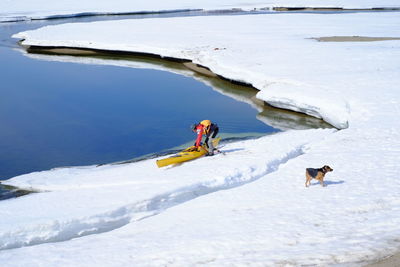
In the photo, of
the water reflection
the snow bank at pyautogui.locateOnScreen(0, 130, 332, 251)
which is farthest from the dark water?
the snow bank at pyautogui.locateOnScreen(0, 130, 332, 251)

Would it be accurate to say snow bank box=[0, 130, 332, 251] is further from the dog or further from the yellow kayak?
the dog

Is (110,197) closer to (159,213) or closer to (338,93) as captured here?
(159,213)

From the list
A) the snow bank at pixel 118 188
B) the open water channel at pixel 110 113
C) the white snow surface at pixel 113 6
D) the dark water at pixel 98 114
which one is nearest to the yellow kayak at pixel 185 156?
the snow bank at pixel 118 188

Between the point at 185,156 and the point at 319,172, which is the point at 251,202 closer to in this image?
the point at 319,172

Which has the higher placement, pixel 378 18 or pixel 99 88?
pixel 378 18

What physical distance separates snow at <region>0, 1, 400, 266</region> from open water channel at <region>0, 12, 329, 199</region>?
1.27m

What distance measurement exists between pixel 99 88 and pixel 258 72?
25.0ft

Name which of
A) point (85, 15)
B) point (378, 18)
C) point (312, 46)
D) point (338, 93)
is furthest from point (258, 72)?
point (85, 15)

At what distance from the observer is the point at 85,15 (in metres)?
54.3

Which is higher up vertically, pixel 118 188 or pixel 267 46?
pixel 267 46

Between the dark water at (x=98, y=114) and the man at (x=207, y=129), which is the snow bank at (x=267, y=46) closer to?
the dark water at (x=98, y=114)

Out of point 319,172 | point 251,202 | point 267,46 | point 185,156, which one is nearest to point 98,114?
point 185,156

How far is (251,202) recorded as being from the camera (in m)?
9.26

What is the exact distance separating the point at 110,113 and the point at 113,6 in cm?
4583
